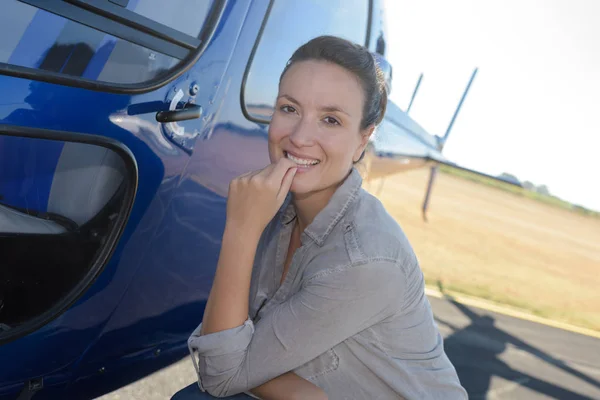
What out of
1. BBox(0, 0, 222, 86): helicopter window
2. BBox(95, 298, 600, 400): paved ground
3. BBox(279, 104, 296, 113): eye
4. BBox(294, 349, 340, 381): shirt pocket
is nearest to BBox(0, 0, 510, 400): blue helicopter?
BBox(0, 0, 222, 86): helicopter window

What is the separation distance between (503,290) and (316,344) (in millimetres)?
8203

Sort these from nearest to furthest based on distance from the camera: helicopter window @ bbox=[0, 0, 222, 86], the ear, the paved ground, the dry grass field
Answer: helicopter window @ bbox=[0, 0, 222, 86]
the ear
the paved ground
the dry grass field

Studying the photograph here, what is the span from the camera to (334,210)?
1432 mm

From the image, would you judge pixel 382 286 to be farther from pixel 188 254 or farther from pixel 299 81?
pixel 188 254

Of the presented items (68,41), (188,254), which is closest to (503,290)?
(188,254)

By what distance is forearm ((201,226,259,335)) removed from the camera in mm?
1286

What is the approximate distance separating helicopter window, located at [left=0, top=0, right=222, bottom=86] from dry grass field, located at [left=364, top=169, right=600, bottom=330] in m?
2.55

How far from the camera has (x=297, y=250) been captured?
4.77 ft

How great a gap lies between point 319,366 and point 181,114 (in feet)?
2.51

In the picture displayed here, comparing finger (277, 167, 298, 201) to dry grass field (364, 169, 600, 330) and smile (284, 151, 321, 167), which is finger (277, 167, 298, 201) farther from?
dry grass field (364, 169, 600, 330)

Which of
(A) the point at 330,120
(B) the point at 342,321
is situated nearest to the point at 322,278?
(B) the point at 342,321

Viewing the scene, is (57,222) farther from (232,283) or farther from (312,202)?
(312,202)

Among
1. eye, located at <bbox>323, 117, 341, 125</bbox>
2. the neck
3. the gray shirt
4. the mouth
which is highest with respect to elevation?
eye, located at <bbox>323, 117, 341, 125</bbox>

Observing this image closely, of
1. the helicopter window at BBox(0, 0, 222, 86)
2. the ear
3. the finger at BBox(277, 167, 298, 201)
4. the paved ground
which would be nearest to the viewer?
the helicopter window at BBox(0, 0, 222, 86)
